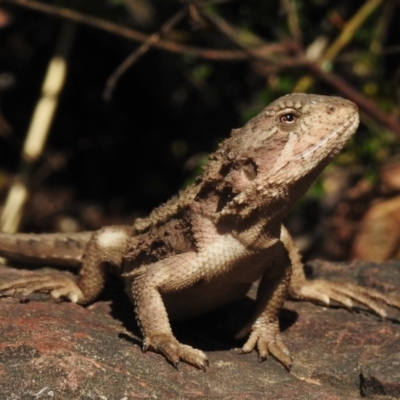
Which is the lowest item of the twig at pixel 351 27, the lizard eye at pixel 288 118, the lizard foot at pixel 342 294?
the lizard foot at pixel 342 294

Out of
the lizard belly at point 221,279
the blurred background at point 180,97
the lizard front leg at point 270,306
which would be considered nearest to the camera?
the lizard belly at point 221,279

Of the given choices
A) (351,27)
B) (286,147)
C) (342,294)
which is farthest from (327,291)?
(351,27)

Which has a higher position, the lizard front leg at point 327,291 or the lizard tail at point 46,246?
the lizard tail at point 46,246

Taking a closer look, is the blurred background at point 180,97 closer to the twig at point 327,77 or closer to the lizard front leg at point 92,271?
the twig at point 327,77

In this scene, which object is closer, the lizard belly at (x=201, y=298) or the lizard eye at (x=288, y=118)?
the lizard eye at (x=288, y=118)

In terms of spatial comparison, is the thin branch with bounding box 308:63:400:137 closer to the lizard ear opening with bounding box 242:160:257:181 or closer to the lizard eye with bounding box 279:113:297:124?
the lizard eye with bounding box 279:113:297:124

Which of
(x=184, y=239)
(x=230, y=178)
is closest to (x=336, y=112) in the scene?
(x=230, y=178)

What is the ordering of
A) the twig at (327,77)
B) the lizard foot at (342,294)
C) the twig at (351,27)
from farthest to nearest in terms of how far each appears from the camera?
the twig at (351,27) → the twig at (327,77) → the lizard foot at (342,294)

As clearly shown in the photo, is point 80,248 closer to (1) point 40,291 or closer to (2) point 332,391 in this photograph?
(1) point 40,291

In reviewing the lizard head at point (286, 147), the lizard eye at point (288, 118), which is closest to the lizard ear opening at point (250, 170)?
the lizard head at point (286, 147)
